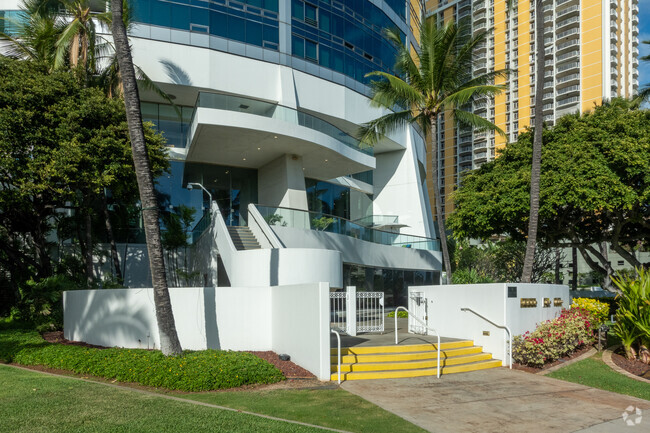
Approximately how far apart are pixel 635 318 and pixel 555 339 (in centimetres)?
200

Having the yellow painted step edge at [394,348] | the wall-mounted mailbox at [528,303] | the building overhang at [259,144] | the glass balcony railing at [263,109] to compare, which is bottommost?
the yellow painted step edge at [394,348]

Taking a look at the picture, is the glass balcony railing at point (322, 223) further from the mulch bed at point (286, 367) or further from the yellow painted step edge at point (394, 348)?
the yellow painted step edge at point (394, 348)

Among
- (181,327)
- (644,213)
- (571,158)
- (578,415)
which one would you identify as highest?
(571,158)

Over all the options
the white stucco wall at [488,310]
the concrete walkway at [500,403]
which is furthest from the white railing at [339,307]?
the concrete walkway at [500,403]

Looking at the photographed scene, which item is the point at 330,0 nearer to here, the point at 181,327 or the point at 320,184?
the point at 320,184

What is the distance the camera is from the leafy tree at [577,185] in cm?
1900

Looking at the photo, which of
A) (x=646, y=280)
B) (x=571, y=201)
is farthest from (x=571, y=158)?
(x=646, y=280)

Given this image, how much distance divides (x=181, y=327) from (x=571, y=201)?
14.6 m

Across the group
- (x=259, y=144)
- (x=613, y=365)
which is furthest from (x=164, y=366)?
(x=259, y=144)

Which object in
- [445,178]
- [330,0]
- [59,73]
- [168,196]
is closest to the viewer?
[59,73]

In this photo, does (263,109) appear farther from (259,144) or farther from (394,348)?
(394,348)

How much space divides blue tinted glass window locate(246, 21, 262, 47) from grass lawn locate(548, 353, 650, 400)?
69.2 feet

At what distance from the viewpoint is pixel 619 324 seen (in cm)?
1403

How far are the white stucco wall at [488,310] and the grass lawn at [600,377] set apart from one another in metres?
1.47
